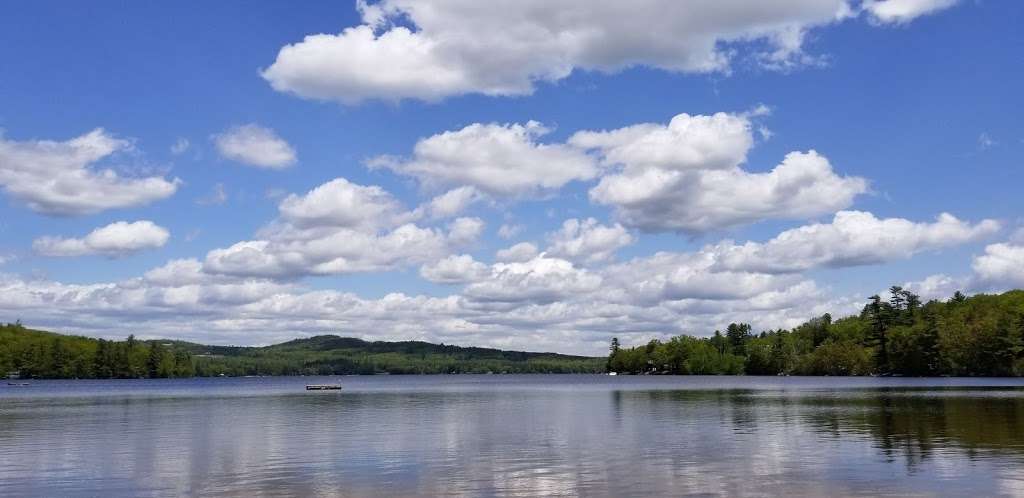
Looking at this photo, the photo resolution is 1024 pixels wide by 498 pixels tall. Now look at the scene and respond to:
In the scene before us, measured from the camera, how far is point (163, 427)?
2729 inches

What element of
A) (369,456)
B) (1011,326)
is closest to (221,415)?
(369,456)

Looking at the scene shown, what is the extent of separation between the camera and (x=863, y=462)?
37.8 m

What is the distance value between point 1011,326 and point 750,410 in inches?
5217

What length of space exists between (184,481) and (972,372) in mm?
198000

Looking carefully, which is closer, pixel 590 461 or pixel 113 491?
pixel 113 491

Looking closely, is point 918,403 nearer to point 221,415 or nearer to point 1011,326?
point 221,415

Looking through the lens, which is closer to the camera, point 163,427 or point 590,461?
point 590,461

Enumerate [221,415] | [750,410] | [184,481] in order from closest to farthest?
[184,481], [750,410], [221,415]

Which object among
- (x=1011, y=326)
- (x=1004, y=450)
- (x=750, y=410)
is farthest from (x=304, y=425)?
(x=1011, y=326)

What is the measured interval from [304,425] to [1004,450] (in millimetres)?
48221

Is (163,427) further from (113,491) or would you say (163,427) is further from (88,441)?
(113,491)

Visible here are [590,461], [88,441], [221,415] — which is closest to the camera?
[590,461]

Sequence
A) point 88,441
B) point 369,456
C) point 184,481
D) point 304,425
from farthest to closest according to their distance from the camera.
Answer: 1. point 304,425
2. point 88,441
3. point 369,456
4. point 184,481

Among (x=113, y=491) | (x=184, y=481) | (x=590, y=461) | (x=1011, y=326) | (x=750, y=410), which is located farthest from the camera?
(x=1011, y=326)
